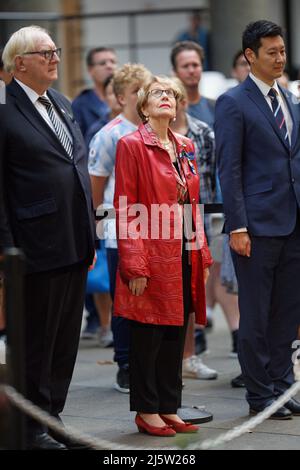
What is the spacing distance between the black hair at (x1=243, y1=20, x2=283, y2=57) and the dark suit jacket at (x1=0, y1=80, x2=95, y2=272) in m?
1.48

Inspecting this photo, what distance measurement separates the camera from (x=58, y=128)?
6234mm

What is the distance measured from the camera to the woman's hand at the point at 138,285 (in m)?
6.24

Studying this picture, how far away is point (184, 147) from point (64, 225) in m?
0.96

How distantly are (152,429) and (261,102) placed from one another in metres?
1.96

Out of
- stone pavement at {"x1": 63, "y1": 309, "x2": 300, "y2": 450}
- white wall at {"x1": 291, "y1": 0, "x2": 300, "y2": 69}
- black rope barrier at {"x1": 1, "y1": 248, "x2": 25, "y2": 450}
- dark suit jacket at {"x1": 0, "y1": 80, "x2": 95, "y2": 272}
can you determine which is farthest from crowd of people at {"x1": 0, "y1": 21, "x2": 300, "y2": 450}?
white wall at {"x1": 291, "y1": 0, "x2": 300, "y2": 69}

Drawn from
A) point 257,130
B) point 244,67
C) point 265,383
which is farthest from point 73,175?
point 244,67

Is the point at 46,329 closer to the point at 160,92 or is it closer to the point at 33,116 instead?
the point at 33,116

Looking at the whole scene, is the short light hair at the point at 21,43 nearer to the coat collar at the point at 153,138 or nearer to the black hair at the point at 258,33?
the coat collar at the point at 153,138

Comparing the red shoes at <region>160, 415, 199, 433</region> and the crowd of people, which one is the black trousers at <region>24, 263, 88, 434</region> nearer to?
the crowd of people

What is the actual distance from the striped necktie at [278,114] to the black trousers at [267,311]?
53 centimetres

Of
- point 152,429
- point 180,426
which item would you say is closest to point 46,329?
point 152,429

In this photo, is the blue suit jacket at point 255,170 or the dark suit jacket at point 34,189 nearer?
the dark suit jacket at point 34,189

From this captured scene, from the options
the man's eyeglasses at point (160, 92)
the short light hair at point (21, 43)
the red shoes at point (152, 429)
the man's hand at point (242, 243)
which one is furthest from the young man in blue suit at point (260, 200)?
the short light hair at point (21, 43)

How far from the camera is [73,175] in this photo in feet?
20.1
